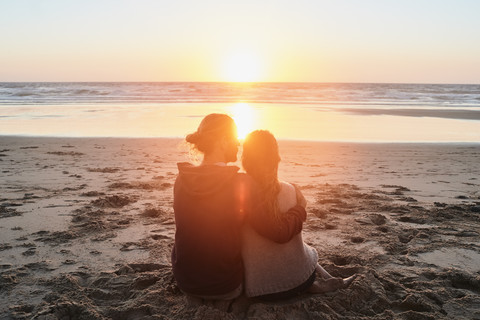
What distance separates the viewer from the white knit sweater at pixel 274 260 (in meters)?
3.13

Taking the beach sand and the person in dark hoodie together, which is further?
the beach sand

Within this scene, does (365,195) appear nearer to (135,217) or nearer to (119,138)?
(135,217)

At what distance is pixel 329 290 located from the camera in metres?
3.47

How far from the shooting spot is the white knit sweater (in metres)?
3.13

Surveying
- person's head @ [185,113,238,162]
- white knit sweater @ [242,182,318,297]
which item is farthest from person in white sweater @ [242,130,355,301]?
person's head @ [185,113,238,162]

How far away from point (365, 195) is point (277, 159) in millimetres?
3918

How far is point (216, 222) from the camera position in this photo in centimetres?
299

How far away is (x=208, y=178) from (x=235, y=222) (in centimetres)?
37

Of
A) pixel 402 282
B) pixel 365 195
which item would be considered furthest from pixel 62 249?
pixel 365 195

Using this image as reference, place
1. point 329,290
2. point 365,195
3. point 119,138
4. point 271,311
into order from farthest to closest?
1. point 119,138
2. point 365,195
3. point 329,290
4. point 271,311

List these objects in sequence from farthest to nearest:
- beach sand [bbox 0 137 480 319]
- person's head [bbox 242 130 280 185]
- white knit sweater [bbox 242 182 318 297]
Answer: beach sand [bbox 0 137 480 319]
white knit sweater [bbox 242 182 318 297]
person's head [bbox 242 130 280 185]

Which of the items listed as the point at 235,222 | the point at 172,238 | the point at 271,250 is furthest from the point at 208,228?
the point at 172,238

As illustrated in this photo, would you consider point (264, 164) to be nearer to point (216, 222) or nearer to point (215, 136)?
point (215, 136)

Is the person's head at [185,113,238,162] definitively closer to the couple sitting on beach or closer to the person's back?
the couple sitting on beach
